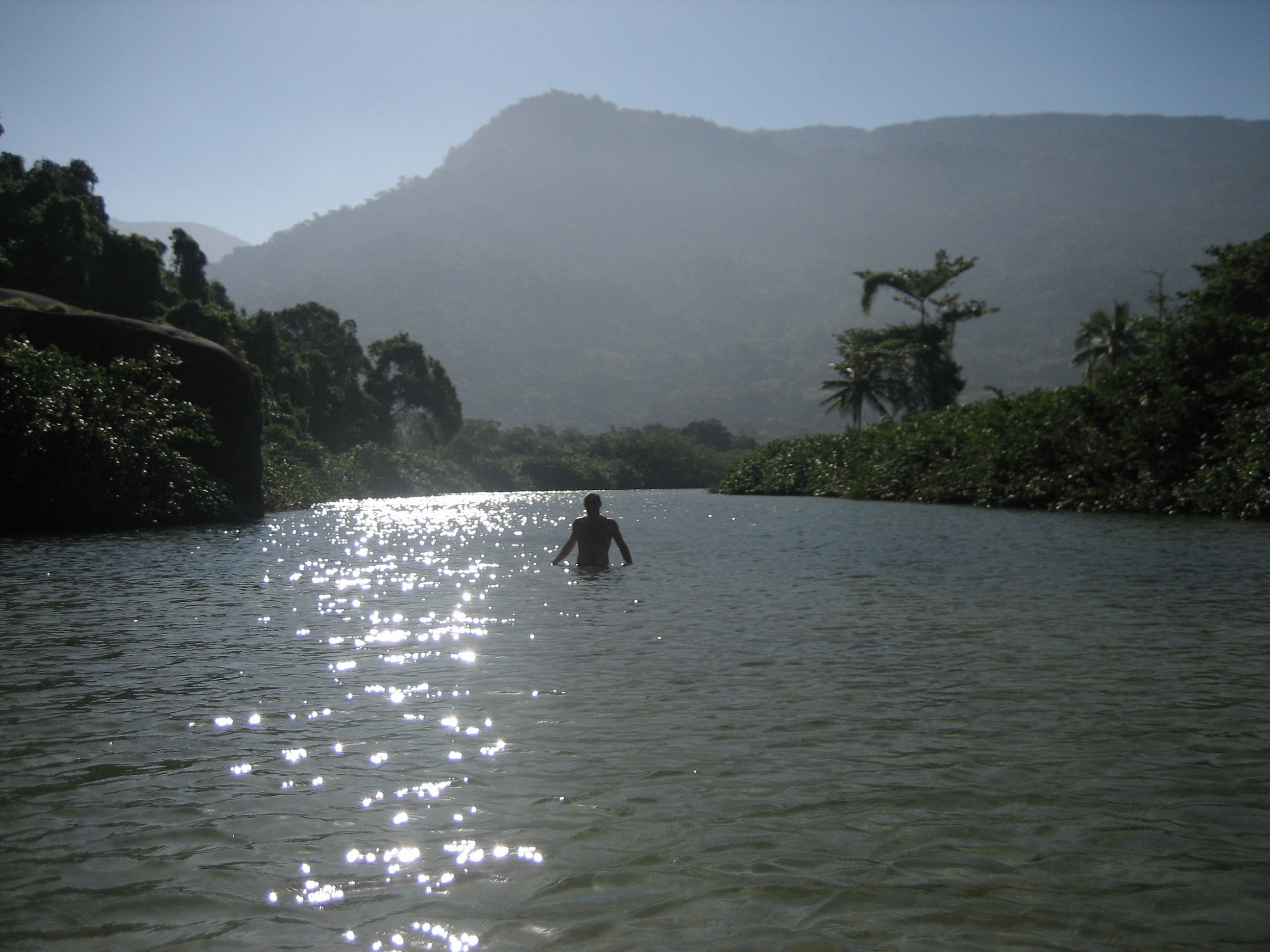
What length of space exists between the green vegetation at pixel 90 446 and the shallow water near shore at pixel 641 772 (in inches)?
433

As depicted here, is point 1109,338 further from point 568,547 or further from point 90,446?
point 90,446

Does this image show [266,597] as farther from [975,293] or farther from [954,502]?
[975,293]

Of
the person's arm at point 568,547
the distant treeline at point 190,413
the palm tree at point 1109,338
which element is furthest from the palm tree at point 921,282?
the person's arm at point 568,547

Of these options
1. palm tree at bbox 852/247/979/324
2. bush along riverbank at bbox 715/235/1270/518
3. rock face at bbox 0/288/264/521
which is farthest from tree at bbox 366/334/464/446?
rock face at bbox 0/288/264/521

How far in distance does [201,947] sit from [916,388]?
2328 inches

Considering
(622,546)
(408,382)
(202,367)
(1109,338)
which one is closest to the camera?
(622,546)

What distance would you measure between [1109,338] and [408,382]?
49.1m

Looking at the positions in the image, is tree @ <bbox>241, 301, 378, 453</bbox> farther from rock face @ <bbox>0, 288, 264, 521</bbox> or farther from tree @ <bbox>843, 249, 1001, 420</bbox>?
tree @ <bbox>843, 249, 1001, 420</bbox>

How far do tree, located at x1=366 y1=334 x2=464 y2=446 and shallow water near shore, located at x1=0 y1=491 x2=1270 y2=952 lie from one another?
6320cm

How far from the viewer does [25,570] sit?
43.4 ft

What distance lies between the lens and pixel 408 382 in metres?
73.5

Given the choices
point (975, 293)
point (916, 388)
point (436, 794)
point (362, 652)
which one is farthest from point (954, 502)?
point (975, 293)

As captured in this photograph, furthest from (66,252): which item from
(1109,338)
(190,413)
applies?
(1109,338)

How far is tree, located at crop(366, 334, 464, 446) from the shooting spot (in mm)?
73000
